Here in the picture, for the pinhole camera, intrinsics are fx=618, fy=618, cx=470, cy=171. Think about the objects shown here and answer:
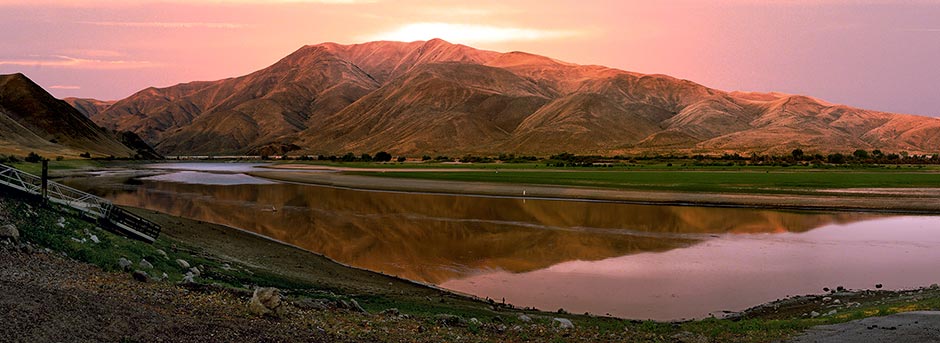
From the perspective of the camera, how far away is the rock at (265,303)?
1277cm

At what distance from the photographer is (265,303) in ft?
42.6

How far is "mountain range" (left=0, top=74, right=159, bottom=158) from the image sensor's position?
156m

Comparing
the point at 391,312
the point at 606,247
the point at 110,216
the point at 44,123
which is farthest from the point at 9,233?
the point at 44,123

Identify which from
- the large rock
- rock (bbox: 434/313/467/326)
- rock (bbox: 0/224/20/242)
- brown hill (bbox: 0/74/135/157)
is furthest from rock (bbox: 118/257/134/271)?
brown hill (bbox: 0/74/135/157)

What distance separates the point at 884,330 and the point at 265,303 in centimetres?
1270

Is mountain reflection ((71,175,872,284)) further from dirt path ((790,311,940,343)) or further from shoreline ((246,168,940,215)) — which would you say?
dirt path ((790,311,940,343))

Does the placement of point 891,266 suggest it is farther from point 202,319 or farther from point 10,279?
point 10,279

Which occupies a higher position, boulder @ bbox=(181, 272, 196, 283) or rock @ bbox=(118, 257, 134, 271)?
rock @ bbox=(118, 257, 134, 271)

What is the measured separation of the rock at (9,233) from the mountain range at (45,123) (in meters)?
157

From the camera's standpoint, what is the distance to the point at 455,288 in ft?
71.5

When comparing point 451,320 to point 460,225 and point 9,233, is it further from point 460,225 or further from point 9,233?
point 460,225

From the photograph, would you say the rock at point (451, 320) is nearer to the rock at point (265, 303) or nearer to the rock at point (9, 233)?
the rock at point (265, 303)

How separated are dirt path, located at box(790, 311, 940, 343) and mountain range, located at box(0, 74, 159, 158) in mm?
169799

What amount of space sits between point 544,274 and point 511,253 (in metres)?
4.99
